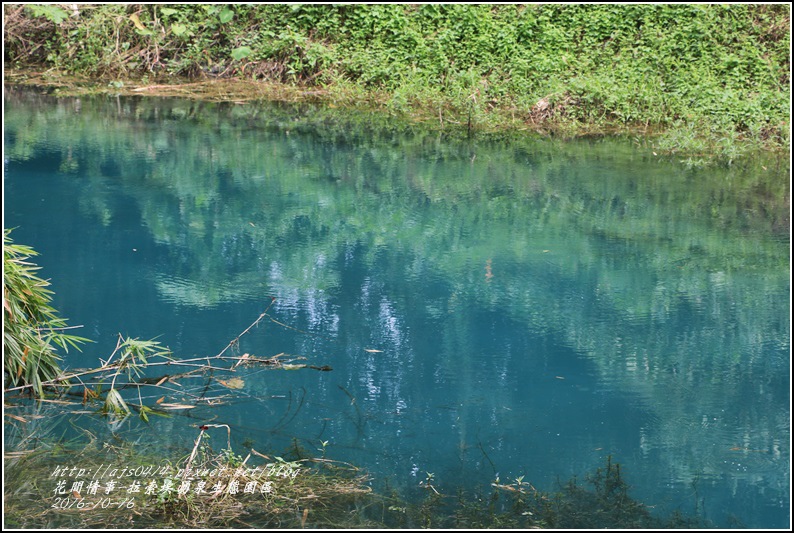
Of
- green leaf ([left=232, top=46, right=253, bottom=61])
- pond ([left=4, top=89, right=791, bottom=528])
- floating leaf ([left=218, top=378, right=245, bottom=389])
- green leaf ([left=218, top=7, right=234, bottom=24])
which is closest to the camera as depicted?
pond ([left=4, top=89, right=791, bottom=528])

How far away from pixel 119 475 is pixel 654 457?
155 centimetres

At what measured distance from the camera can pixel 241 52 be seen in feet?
27.2

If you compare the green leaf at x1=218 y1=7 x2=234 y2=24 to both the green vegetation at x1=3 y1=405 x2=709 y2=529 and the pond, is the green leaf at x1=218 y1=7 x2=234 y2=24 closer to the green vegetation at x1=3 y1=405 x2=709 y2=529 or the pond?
the pond

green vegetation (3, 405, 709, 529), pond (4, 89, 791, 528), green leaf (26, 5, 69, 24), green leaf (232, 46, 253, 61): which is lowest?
green vegetation (3, 405, 709, 529)

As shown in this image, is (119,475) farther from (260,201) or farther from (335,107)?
(335,107)

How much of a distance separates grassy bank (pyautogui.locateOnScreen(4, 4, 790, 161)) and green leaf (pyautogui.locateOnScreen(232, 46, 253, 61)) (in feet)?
0.08

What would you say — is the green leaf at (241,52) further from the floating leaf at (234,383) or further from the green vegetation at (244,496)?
the green vegetation at (244,496)

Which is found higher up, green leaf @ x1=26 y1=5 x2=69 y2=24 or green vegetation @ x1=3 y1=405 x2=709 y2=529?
green leaf @ x1=26 y1=5 x2=69 y2=24

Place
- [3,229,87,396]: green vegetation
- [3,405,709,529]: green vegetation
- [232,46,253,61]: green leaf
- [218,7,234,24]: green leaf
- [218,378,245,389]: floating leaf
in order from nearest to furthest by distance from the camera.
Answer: [3,405,709,529]: green vegetation < [3,229,87,396]: green vegetation < [218,378,245,389]: floating leaf < [232,46,253,61]: green leaf < [218,7,234,24]: green leaf

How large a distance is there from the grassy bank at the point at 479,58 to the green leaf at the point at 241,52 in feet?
0.08

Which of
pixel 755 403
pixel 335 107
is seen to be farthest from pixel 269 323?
pixel 335 107

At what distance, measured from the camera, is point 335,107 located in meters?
7.70

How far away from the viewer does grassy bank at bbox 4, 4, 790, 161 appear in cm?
714

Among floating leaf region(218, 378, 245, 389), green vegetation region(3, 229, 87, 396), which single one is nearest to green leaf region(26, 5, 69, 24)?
green vegetation region(3, 229, 87, 396)
